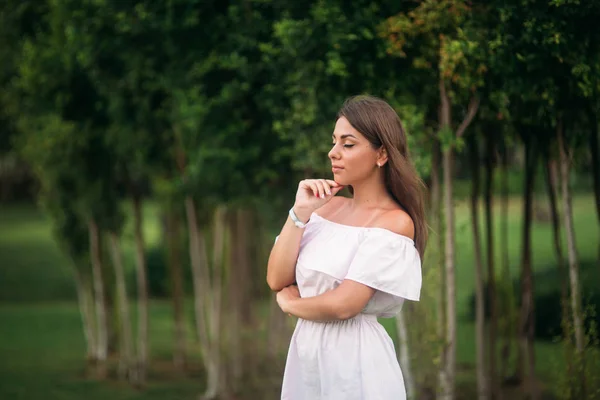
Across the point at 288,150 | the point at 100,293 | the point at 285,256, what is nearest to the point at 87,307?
the point at 100,293

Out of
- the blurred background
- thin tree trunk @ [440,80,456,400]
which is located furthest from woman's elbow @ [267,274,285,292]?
thin tree trunk @ [440,80,456,400]

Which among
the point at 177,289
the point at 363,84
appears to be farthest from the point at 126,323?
the point at 363,84

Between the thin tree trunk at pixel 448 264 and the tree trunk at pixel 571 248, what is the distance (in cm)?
78

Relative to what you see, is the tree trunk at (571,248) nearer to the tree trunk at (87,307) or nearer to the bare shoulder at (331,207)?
the bare shoulder at (331,207)

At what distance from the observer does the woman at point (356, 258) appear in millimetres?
3207

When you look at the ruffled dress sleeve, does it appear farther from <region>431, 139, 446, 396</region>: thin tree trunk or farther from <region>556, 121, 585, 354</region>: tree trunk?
<region>431, 139, 446, 396</region>: thin tree trunk

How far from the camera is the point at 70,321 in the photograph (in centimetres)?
2142

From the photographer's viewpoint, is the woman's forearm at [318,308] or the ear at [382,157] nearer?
the woman's forearm at [318,308]

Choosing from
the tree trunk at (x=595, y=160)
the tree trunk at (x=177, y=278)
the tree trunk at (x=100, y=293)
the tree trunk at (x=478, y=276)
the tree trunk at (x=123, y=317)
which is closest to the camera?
the tree trunk at (x=595, y=160)

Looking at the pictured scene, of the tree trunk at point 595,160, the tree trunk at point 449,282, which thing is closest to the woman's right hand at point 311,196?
the tree trunk at point 595,160

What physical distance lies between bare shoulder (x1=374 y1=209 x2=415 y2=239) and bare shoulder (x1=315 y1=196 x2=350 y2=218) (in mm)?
236

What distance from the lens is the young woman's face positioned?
3289 millimetres

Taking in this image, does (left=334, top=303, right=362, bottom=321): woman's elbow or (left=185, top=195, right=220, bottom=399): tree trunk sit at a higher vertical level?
(left=334, top=303, right=362, bottom=321): woman's elbow

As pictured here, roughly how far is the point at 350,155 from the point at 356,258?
37 centimetres
